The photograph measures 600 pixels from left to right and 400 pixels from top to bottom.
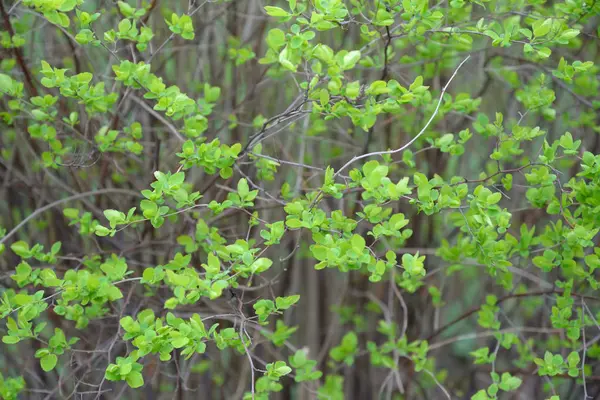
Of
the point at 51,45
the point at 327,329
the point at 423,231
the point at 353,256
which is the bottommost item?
the point at 327,329

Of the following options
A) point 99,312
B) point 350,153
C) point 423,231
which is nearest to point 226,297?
point 99,312

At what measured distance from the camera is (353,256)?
4.79 ft

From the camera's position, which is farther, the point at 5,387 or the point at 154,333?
the point at 5,387

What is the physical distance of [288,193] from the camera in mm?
1998

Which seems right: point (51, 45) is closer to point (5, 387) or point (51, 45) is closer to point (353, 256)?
point (5, 387)

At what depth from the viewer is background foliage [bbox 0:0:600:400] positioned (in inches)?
62.6

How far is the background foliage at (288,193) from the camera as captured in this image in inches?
62.6

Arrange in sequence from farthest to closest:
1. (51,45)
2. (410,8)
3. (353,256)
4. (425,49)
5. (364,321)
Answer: (364,321) → (51,45) → (425,49) → (410,8) → (353,256)

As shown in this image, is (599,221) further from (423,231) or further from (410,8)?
(423,231)

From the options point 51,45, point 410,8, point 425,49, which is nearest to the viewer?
point 410,8

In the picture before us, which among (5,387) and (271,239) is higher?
(271,239)

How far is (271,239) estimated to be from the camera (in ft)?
5.07

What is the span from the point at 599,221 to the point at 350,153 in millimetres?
1209

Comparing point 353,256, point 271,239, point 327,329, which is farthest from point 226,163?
point 327,329
